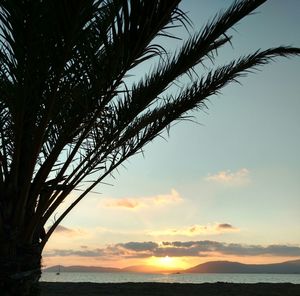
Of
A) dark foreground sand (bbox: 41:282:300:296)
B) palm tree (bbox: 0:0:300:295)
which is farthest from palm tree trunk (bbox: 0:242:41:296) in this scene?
dark foreground sand (bbox: 41:282:300:296)

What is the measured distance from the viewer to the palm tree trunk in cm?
480

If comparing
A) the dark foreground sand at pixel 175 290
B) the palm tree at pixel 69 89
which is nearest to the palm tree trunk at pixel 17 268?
the palm tree at pixel 69 89

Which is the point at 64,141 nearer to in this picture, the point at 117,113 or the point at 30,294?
the point at 117,113

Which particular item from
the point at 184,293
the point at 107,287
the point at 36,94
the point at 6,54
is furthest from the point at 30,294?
the point at 107,287

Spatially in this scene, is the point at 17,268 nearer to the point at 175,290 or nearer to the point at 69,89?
the point at 69,89

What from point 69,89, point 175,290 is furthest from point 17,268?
point 175,290

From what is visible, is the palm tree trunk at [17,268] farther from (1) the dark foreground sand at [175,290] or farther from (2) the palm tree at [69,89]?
(1) the dark foreground sand at [175,290]

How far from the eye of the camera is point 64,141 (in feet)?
16.3

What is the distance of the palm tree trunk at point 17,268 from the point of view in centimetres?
480

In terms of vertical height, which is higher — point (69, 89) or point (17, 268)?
point (69, 89)

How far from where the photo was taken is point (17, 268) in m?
4.87

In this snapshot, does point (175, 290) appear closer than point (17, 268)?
No

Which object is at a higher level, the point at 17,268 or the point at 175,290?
the point at 175,290

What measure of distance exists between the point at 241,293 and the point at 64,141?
34.4ft
